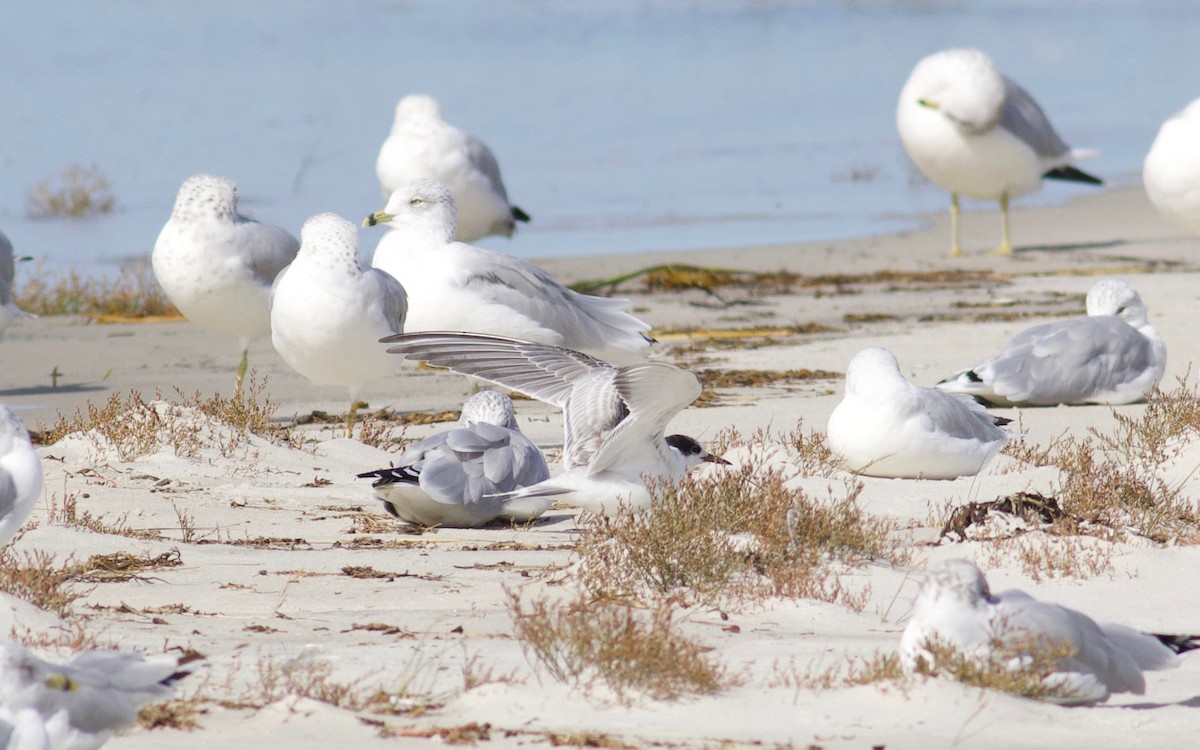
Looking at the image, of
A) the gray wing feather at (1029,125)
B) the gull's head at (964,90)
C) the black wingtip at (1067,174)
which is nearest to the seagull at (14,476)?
the gull's head at (964,90)

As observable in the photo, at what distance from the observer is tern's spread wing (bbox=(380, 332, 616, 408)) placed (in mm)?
7125

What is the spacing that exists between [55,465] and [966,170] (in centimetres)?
1339

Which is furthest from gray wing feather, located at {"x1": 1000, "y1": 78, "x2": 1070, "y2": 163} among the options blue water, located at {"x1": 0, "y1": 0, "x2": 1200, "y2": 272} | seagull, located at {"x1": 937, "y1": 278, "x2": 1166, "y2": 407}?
seagull, located at {"x1": 937, "y1": 278, "x2": 1166, "y2": 407}

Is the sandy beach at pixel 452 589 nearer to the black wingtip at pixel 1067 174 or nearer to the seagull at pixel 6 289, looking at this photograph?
the seagull at pixel 6 289

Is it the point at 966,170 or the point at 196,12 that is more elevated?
the point at 196,12

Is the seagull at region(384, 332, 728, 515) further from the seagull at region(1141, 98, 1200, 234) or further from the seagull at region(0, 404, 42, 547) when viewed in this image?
the seagull at region(1141, 98, 1200, 234)

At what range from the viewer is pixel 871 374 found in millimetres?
7477

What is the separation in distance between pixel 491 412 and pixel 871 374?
1.59 meters

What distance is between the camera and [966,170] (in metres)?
19.2

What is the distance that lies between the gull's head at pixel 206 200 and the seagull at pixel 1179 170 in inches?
337

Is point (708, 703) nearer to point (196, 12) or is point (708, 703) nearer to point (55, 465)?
point (55, 465)

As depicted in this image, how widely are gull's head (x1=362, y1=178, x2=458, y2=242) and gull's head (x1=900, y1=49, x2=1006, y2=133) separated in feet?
32.9

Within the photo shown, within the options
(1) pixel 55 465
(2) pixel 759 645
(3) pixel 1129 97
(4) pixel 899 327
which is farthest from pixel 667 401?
(3) pixel 1129 97

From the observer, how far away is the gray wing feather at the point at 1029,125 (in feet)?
62.7
